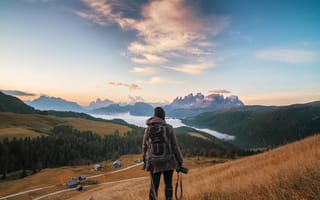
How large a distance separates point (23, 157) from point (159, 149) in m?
147

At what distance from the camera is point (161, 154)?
22.6 feet

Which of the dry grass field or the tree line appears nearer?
the dry grass field

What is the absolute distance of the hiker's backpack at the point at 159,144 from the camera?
6855 mm

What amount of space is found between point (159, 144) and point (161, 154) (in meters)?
0.30

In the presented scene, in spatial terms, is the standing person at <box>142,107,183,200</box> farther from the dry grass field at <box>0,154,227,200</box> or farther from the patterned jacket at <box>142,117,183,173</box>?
the dry grass field at <box>0,154,227,200</box>

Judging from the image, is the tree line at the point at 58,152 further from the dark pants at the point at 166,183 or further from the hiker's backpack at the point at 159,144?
the hiker's backpack at the point at 159,144

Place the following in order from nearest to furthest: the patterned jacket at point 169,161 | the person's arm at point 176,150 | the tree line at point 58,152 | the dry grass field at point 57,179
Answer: the patterned jacket at point 169,161 < the person's arm at point 176,150 < the dry grass field at point 57,179 < the tree line at point 58,152

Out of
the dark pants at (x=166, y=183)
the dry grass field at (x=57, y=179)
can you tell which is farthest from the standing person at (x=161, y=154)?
the dry grass field at (x=57, y=179)

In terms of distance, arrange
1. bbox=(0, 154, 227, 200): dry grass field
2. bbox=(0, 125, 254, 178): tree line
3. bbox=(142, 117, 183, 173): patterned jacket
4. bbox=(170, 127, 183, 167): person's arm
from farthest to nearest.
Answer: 1. bbox=(0, 125, 254, 178): tree line
2. bbox=(0, 154, 227, 200): dry grass field
3. bbox=(170, 127, 183, 167): person's arm
4. bbox=(142, 117, 183, 173): patterned jacket

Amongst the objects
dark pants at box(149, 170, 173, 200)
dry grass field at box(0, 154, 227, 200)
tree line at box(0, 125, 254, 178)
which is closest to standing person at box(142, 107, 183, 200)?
dark pants at box(149, 170, 173, 200)

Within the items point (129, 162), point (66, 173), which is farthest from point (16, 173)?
point (129, 162)

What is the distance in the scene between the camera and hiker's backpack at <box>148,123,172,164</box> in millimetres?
6855

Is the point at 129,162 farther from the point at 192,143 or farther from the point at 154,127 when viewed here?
the point at 154,127

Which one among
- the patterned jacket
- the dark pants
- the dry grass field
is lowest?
the dry grass field
